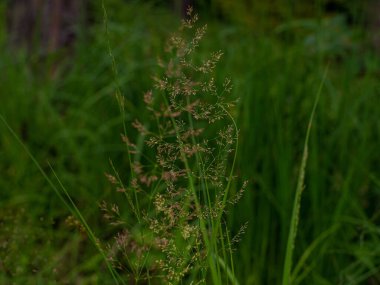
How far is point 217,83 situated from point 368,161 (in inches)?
25.1

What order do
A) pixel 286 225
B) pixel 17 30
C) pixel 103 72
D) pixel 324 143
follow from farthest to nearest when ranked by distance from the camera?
pixel 17 30
pixel 103 72
pixel 324 143
pixel 286 225

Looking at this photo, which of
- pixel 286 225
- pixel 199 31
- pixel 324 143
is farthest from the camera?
pixel 324 143

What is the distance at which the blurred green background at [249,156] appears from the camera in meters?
2.32

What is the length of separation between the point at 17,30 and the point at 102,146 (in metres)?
1.55

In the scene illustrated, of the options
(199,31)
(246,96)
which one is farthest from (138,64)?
(199,31)

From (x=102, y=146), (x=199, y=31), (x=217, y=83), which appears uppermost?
(x=199, y=31)

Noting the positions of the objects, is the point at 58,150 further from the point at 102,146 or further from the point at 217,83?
the point at 217,83

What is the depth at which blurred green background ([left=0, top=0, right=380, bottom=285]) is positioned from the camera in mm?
2318

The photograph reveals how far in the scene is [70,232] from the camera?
8.50 ft

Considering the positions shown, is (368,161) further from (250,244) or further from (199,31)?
(199,31)

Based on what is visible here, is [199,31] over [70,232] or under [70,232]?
over

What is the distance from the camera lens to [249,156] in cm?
250

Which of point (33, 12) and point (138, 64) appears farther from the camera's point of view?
point (33, 12)

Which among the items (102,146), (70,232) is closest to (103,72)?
(102,146)
